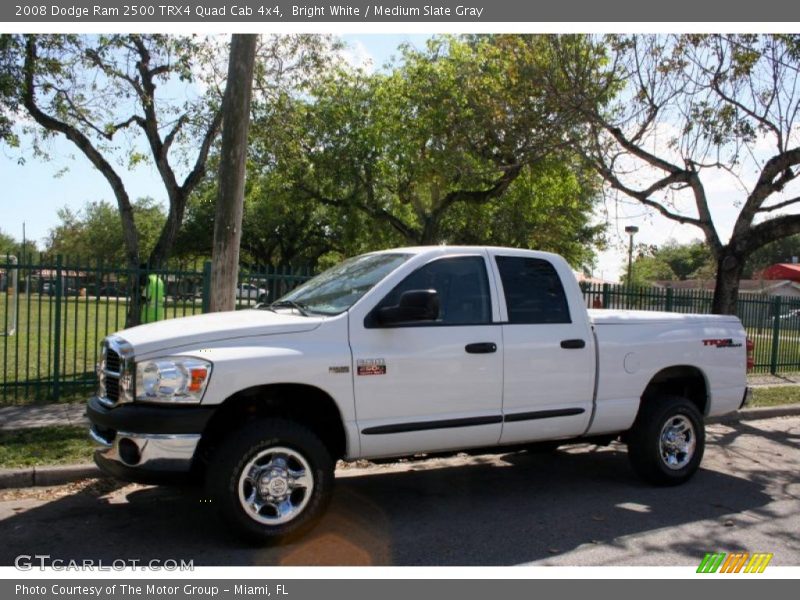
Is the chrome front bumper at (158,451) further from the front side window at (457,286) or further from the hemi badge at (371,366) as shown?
the front side window at (457,286)

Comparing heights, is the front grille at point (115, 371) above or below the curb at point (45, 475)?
above

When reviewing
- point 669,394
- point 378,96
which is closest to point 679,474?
point 669,394

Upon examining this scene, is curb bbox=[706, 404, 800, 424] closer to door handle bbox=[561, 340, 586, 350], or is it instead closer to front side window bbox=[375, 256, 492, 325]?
door handle bbox=[561, 340, 586, 350]

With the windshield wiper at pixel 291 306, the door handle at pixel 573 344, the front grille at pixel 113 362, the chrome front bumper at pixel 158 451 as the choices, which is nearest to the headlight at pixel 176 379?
the chrome front bumper at pixel 158 451

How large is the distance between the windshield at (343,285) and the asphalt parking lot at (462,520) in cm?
162

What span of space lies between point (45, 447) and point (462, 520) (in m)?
4.15

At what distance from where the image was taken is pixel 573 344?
5859 millimetres

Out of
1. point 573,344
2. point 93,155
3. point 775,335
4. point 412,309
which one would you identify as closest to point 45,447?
point 412,309

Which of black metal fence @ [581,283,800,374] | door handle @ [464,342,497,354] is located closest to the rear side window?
door handle @ [464,342,497,354]

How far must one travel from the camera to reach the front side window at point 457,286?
17.7ft

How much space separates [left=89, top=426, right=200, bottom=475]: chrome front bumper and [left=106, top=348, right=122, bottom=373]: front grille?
473 millimetres

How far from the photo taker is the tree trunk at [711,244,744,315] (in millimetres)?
12078

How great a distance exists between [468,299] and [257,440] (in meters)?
1.98

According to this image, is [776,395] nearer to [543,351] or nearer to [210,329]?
[543,351]
